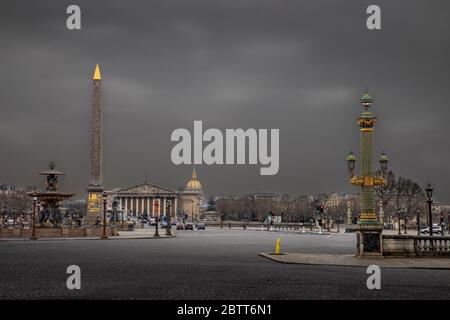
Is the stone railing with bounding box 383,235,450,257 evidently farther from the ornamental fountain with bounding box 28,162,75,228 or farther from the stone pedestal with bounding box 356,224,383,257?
the ornamental fountain with bounding box 28,162,75,228

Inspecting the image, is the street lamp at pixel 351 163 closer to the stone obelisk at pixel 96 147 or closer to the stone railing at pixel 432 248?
the stone railing at pixel 432 248

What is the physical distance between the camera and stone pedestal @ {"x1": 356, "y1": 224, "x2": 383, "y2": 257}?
94.9ft

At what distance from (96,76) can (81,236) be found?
25623 millimetres

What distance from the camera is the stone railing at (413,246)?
29734 millimetres

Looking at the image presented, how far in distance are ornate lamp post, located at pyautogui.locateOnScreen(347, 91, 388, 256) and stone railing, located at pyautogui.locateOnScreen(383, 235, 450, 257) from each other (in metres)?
0.96

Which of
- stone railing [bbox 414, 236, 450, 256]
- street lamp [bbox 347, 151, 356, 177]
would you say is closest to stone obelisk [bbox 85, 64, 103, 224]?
street lamp [bbox 347, 151, 356, 177]

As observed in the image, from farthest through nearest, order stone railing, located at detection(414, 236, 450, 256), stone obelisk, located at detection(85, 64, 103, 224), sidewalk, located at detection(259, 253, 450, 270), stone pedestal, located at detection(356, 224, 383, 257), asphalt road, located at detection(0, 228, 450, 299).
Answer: stone obelisk, located at detection(85, 64, 103, 224) → stone railing, located at detection(414, 236, 450, 256) → stone pedestal, located at detection(356, 224, 383, 257) → sidewalk, located at detection(259, 253, 450, 270) → asphalt road, located at detection(0, 228, 450, 299)

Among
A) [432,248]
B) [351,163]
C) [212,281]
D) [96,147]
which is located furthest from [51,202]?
[212,281]

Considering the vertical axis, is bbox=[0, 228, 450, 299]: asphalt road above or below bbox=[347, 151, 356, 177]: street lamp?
below

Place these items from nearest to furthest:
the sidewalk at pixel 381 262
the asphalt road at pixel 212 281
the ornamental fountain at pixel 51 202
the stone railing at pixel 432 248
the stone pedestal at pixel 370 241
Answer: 1. the asphalt road at pixel 212 281
2. the sidewalk at pixel 381 262
3. the stone pedestal at pixel 370 241
4. the stone railing at pixel 432 248
5. the ornamental fountain at pixel 51 202

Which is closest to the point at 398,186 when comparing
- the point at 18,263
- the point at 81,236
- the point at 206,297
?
the point at 81,236

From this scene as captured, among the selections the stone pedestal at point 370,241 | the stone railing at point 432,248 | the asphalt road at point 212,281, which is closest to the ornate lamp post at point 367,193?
the stone pedestal at point 370,241
